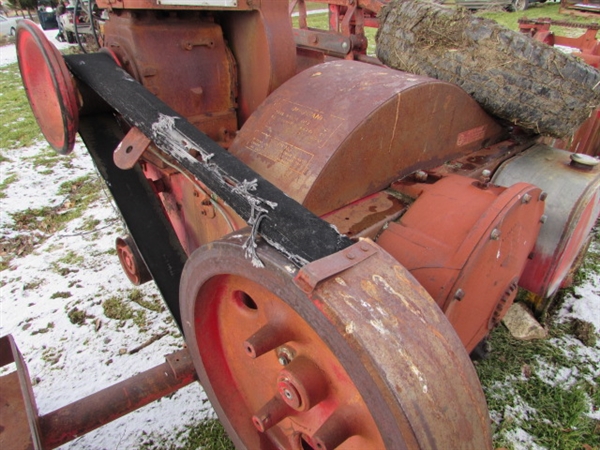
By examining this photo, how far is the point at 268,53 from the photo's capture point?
6.83ft

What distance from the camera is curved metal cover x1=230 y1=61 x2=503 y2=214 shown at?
1641mm

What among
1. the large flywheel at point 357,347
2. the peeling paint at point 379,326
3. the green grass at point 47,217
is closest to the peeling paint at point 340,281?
the large flywheel at point 357,347

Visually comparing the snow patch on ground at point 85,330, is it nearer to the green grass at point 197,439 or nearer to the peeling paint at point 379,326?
the green grass at point 197,439

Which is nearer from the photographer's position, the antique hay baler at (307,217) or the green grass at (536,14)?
the antique hay baler at (307,217)

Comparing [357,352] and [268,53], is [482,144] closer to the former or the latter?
[268,53]

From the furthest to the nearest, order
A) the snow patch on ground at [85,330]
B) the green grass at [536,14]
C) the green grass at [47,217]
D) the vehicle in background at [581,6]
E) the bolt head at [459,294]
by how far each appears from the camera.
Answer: the green grass at [536,14], the vehicle in background at [581,6], the green grass at [47,217], the snow patch on ground at [85,330], the bolt head at [459,294]

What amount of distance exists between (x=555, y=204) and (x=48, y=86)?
7.75 ft

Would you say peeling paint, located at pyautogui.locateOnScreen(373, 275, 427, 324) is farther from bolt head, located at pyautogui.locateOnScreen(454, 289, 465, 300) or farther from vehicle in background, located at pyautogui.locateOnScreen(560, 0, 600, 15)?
vehicle in background, located at pyautogui.locateOnScreen(560, 0, 600, 15)

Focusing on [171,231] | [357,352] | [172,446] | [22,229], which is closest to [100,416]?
[172,446]

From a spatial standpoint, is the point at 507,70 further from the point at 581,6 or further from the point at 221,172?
the point at 581,6

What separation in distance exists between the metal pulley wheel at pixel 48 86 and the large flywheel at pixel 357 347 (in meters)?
0.97

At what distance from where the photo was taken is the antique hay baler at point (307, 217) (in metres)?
1.07

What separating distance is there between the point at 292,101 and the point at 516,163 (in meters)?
1.14

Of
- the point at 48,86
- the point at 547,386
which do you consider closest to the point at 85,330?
the point at 48,86
